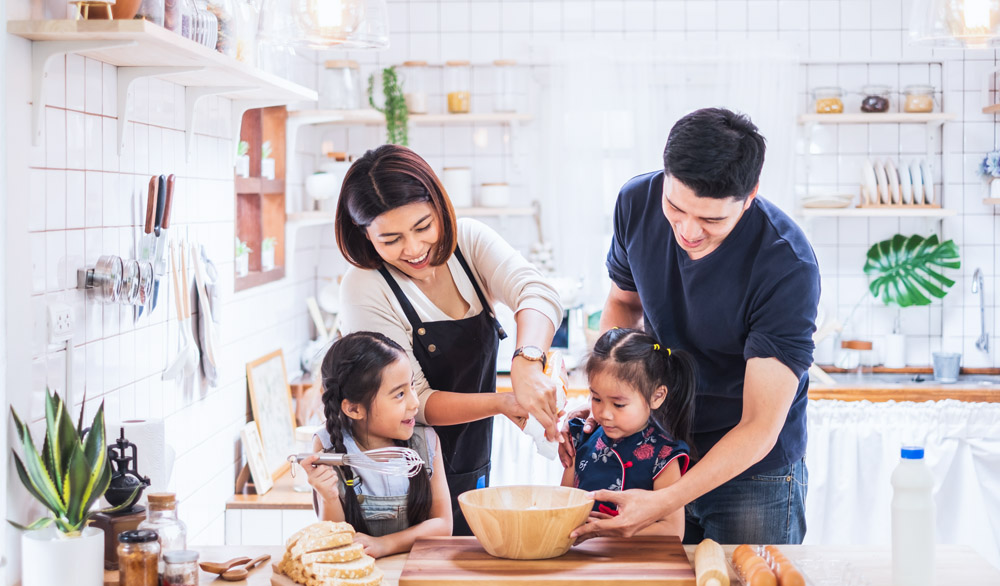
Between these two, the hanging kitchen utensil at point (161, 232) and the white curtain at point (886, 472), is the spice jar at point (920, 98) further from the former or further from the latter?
the hanging kitchen utensil at point (161, 232)

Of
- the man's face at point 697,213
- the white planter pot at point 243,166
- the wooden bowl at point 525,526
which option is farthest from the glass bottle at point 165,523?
the white planter pot at point 243,166

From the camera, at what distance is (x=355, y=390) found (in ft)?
5.58

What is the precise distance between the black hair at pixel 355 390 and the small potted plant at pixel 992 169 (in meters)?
3.16

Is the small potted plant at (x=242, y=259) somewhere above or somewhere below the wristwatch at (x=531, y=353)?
above

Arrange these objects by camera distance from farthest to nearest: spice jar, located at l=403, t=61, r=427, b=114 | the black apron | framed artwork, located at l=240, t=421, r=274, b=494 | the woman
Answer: spice jar, located at l=403, t=61, r=427, b=114 → framed artwork, located at l=240, t=421, r=274, b=494 → the black apron → the woman

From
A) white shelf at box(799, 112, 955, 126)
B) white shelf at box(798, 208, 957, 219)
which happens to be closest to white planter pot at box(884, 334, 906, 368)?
white shelf at box(798, 208, 957, 219)

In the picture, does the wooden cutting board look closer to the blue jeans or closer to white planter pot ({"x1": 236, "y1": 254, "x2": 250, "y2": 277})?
the blue jeans

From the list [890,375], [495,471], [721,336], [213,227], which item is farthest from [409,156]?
[890,375]

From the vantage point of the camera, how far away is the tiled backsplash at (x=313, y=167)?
69.8 inches

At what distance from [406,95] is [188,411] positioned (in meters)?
1.98

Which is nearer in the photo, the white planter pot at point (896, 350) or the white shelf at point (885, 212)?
the white shelf at point (885, 212)

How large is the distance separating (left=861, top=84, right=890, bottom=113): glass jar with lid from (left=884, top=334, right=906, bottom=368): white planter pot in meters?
0.96

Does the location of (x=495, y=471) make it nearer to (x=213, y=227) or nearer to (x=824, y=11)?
(x=213, y=227)

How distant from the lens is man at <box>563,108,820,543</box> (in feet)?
4.99
